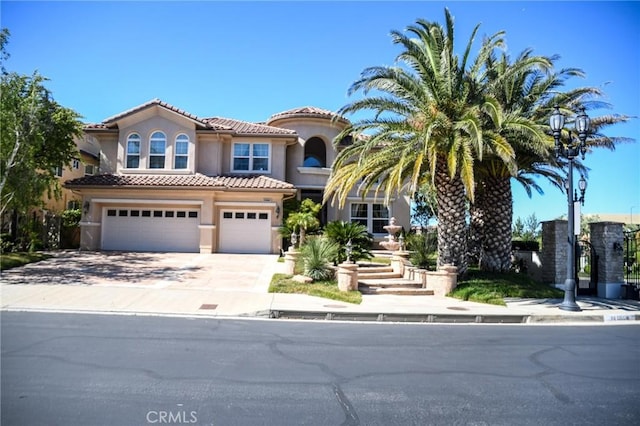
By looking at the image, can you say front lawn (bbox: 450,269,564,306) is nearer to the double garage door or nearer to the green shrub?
the green shrub

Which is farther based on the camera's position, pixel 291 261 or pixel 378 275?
pixel 378 275

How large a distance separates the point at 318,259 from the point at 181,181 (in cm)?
1070

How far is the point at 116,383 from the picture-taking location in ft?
17.5

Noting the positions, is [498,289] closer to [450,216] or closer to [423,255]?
[450,216]

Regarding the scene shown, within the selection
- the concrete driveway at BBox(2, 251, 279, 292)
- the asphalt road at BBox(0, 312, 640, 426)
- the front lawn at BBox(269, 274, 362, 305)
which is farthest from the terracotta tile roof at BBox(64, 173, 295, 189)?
the asphalt road at BBox(0, 312, 640, 426)

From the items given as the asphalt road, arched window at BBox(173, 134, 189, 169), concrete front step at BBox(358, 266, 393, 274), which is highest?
arched window at BBox(173, 134, 189, 169)

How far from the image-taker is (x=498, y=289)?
1448cm

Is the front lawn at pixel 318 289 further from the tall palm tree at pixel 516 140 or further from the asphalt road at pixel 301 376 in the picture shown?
the tall palm tree at pixel 516 140

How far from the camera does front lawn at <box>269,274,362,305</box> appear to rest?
1295 cm

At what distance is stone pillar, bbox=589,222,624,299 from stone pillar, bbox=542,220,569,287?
44.9 inches

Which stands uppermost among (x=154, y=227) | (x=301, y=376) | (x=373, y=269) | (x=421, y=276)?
(x=154, y=227)

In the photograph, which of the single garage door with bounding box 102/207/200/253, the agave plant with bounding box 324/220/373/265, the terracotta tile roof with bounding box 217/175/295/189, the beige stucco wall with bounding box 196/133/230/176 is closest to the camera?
the agave plant with bounding box 324/220/373/265

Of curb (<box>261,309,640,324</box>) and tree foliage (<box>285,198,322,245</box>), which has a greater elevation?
tree foliage (<box>285,198,322,245</box>)

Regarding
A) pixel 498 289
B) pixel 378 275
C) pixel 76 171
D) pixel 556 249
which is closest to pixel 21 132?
pixel 378 275
